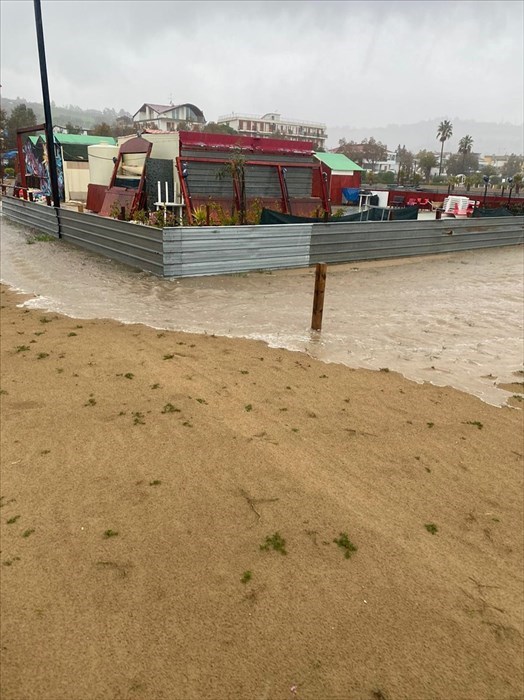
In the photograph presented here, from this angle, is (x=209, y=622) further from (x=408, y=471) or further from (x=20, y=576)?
(x=408, y=471)

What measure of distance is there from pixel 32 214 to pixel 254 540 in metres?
19.3

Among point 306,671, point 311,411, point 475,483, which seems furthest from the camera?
point 311,411

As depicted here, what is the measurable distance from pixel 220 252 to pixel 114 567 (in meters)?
9.91

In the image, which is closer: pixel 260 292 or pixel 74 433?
pixel 74 433

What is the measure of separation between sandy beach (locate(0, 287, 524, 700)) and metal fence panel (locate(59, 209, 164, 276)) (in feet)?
20.6

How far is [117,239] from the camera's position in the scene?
13344 mm

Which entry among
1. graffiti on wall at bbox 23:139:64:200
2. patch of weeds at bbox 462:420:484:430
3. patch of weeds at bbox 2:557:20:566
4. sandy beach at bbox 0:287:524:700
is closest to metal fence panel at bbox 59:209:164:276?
sandy beach at bbox 0:287:524:700

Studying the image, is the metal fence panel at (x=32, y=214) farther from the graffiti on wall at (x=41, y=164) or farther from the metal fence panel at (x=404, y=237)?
the metal fence panel at (x=404, y=237)

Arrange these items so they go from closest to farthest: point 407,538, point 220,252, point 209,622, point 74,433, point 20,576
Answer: point 209,622 → point 20,576 → point 407,538 → point 74,433 → point 220,252

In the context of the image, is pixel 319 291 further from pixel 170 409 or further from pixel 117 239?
pixel 117 239

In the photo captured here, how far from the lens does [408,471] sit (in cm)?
446

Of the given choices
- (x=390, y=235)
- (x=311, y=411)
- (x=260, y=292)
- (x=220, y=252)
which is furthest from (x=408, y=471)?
(x=390, y=235)

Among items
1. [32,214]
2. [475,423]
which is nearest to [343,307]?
[475,423]

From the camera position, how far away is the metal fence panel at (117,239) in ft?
39.0
